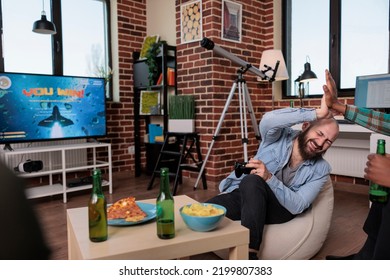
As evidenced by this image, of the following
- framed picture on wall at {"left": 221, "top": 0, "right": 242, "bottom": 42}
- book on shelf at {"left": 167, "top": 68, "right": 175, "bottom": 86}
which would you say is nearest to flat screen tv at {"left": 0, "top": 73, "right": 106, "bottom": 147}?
book on shelf at {"left": 167, "top": 68, "right": 175, "bottom": 86}

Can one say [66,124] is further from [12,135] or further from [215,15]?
[215,15]

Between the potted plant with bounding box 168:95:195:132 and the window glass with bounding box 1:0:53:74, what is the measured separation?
147cm

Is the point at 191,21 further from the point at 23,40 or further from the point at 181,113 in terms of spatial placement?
the point at 23,40

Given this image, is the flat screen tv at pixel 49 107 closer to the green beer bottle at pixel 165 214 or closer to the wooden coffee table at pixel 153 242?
the wooden coffee table at pixel 153 242

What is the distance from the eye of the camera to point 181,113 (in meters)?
3.73

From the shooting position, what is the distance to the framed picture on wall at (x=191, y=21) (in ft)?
11.9

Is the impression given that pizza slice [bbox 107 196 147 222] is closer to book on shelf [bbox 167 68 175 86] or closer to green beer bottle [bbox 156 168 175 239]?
green beer bottle [bbox 156 168 175 239]

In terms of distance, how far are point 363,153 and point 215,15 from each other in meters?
1.97

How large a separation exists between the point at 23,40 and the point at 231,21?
2199mm

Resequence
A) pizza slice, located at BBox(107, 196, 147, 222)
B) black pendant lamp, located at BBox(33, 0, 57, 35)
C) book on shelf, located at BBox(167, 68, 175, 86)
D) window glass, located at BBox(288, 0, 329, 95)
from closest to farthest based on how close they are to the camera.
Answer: pizza slice, located at BBox(107, 196, 147, 222)
black pendant lamp, located at BBox(33, 0, 57, 35)
window glass, located at BBox(288, 0, 329, 95)
book on shelf, located at BBox(167, 68, 175, 86)

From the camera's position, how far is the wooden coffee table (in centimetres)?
114

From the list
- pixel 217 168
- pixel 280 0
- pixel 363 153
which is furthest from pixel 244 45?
pixel 363 153

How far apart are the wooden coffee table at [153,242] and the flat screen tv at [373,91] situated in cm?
236

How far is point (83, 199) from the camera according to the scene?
3312mm
